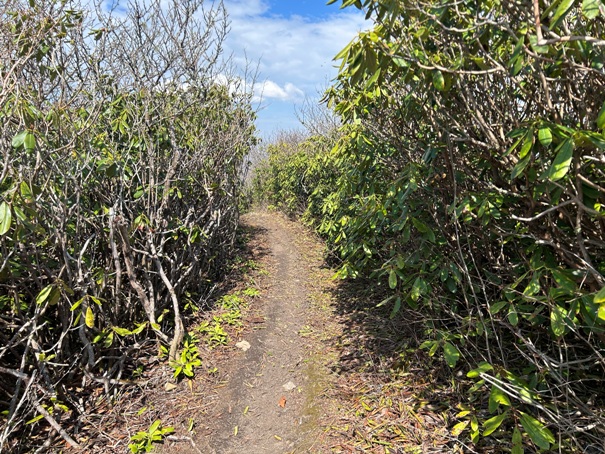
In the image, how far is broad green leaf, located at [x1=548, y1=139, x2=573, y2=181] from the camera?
4.34ft

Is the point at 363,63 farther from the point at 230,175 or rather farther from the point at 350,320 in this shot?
the point at 230,175

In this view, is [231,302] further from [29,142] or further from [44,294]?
[29,142]

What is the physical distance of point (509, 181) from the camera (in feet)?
7.16

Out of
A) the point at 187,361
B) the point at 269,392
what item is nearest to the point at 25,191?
the point at 187,361

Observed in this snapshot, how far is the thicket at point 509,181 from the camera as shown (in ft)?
5.34

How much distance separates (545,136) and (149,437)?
330 centimetres

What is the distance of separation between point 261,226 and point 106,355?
7710 millimetres

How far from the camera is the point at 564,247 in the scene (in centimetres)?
205

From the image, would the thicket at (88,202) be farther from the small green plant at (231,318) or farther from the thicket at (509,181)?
Result: the thicket at (509,181)

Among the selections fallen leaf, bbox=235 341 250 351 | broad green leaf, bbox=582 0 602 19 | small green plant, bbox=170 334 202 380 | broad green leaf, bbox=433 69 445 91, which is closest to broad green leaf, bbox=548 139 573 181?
broad green leaf, bbox=582 0 602 19

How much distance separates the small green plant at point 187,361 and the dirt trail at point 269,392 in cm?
38

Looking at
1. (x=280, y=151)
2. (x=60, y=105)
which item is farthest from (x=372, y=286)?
(x=280, y=151)

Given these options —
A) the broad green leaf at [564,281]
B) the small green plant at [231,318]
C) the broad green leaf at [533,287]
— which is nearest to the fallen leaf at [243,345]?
the small green plant at [231,318]

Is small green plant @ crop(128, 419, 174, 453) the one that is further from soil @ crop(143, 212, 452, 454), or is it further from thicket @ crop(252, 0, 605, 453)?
thicket @ crop(252, 0, 605, 453)
